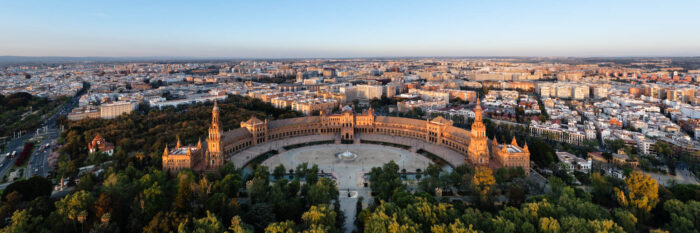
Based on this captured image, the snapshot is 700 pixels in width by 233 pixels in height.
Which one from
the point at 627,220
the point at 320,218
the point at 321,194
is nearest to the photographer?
the point at 627,220

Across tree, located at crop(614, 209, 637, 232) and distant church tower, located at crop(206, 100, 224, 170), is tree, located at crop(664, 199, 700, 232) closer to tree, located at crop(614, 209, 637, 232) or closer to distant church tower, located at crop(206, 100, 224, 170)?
tree, located at crop(614, 209, 637, 232)

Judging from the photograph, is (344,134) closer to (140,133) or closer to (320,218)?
(140,133)

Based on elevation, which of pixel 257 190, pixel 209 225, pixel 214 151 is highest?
pixel 214 151

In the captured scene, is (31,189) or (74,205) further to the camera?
(31,189)

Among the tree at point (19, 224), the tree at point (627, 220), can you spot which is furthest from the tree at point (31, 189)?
the tree at point (627, 220)

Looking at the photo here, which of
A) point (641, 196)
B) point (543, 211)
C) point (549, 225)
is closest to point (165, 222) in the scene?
point (549, 225)

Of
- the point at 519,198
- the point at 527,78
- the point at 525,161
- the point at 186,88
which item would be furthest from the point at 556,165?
the point at 527,78

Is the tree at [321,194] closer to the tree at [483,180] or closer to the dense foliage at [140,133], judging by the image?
the tree at [483,180]

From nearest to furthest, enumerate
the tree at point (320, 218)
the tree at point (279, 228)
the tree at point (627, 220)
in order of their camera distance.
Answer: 1. the tree at point (279, 228)
2. the tree at point (627, 220)
3. the tree at point (320, 218)

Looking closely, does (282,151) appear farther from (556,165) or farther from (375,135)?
(556,165)
